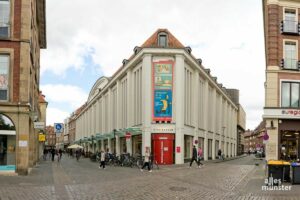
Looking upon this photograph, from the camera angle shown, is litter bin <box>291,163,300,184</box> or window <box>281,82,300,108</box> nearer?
litter bin <box>291,163,300,184</box>

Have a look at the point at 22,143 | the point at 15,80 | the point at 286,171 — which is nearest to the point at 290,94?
the point at 286,171

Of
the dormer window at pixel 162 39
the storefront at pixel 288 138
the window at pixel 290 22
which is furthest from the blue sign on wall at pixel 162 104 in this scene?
the window at pixel 290 22

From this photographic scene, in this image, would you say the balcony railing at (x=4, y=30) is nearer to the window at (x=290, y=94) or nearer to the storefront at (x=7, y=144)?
the storefront at (x=7, y=144)

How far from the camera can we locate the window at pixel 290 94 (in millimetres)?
29375

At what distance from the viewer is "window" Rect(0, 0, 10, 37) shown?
23047mm

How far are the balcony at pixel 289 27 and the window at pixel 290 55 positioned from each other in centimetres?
76

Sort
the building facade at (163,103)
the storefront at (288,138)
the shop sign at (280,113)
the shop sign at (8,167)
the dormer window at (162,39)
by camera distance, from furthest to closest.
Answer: the dormer window at (162,39) → the building facade at (163,103) → the storefront at (288,138) → the shop sign at (280,113) → the shop sign at (8,167)

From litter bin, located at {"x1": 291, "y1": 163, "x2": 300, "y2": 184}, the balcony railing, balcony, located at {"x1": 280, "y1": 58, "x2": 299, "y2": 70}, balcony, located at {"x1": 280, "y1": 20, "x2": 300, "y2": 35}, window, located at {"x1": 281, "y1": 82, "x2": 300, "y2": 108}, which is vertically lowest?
litter bin, located at {"x1": 291, "y1": 163, "x2": 300, "y2": 184}

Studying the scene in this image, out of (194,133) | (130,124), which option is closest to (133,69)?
(130,124)

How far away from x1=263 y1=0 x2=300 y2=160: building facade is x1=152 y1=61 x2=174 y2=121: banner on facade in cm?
1144

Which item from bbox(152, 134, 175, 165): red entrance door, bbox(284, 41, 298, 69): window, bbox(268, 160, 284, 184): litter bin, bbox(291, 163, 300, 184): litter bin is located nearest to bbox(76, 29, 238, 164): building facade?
bbox(152, 134, 175, 165): red entrance door

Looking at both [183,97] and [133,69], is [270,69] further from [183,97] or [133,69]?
[133,69]

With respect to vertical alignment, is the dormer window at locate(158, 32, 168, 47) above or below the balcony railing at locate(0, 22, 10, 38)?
above

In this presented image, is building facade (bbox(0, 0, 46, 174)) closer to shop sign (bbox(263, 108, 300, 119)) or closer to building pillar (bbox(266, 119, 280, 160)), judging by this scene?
shop sign (bbox(263, 108, 300, 119))
